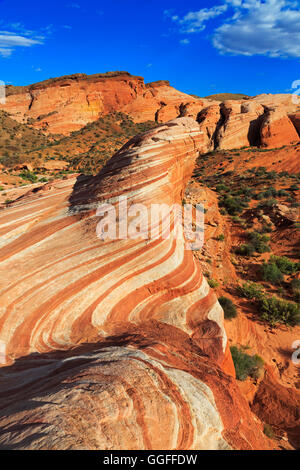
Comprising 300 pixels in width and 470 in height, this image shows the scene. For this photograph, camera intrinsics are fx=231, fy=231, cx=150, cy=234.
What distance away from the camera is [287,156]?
28.6 meters

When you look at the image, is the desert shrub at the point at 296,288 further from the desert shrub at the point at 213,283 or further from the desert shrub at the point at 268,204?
the desert shrub at the point at 268,204

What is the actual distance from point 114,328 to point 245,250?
33.3 ft

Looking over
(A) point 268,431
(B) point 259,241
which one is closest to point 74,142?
(B) point 259,241

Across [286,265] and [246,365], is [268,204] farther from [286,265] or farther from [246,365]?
[246,365]

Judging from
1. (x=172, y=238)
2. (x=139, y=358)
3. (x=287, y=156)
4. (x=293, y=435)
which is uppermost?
(x=287, y=156)

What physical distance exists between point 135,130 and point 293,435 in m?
54.1

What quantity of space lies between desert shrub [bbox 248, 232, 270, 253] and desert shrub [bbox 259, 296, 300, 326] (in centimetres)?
430

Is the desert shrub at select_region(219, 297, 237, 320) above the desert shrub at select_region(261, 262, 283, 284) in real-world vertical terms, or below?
below

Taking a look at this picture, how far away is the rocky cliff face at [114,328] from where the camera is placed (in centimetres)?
238

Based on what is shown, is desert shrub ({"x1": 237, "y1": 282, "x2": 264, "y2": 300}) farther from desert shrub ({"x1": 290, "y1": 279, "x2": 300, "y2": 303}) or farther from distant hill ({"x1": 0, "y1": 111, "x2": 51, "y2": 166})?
distant hill ({"x1": 0, "y1": 111, "x2": 51, "y2": 166})

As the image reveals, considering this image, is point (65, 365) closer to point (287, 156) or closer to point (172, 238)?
point (172, 238)

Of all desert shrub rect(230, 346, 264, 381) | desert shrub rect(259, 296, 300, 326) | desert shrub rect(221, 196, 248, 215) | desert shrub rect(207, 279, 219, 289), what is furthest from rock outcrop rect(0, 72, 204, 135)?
desert shrub rect(230, 346, 264, 381)

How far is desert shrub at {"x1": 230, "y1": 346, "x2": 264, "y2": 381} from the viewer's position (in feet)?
22.2

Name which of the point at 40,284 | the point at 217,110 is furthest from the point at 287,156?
the point at 40,284
